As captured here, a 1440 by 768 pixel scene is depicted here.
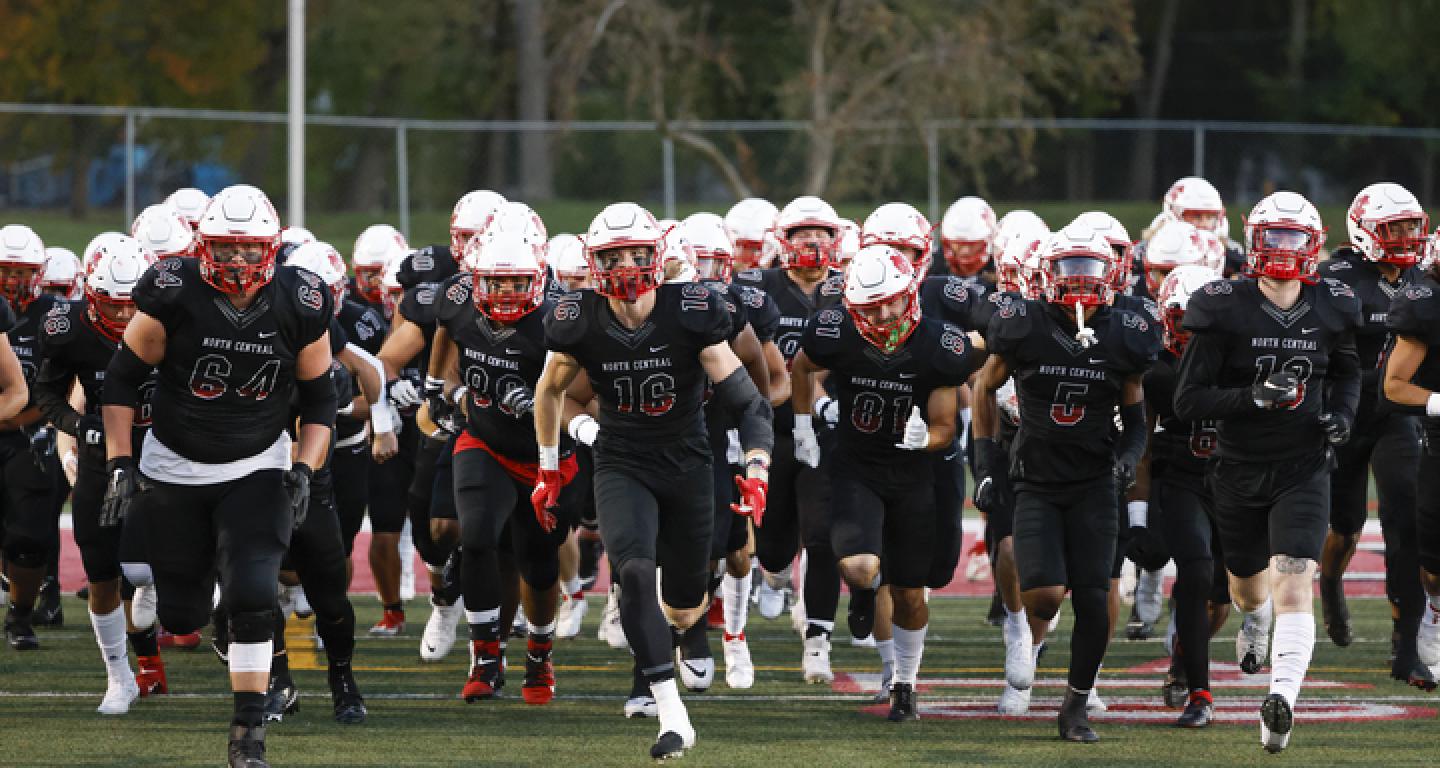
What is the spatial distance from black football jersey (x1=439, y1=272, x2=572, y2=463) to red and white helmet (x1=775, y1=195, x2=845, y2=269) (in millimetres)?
1500

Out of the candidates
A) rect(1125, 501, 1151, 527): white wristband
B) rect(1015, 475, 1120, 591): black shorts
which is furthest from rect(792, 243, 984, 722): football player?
rect(1125, 501, 1151, 527): white wristband

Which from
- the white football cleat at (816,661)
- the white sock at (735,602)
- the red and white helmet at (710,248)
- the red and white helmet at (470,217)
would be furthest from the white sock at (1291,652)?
the red and white helmet at (470,217)

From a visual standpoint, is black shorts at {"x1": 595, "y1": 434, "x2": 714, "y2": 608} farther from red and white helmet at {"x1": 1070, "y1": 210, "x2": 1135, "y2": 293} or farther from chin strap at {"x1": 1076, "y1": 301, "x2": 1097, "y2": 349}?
red and white helmet at {"x1": 1070, "y1": 210, "x2": 1135, "y2": 293}

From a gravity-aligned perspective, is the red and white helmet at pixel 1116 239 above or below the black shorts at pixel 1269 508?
above

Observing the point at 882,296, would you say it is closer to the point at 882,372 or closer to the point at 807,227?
the point at 882,372

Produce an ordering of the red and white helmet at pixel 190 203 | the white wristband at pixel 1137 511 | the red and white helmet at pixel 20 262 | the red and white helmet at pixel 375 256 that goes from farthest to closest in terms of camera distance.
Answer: the red and white helmet at pixel 375 256, the red and white helmet at pixel 190 203, the red and white helmet at pixel 20 262, the white wristband at pixel 1137 511

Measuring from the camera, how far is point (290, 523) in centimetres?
668

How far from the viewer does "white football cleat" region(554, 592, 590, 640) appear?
993 centimetres

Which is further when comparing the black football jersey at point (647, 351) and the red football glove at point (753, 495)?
the black football jersey at point (647, 351)

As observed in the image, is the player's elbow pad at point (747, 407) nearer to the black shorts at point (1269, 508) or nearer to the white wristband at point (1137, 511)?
the black shorts at point (1269, 508)

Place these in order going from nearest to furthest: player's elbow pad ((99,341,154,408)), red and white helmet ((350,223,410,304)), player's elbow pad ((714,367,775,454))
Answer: player's elbow pad ((99,341,154,408)) < player's elbow pad ((714,367,775,454)) < red and white helmet ((350,223,410,304))

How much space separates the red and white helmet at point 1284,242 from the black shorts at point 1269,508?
651 mm

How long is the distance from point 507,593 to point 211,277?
8.18 feet

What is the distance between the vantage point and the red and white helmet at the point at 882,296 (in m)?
7.58
